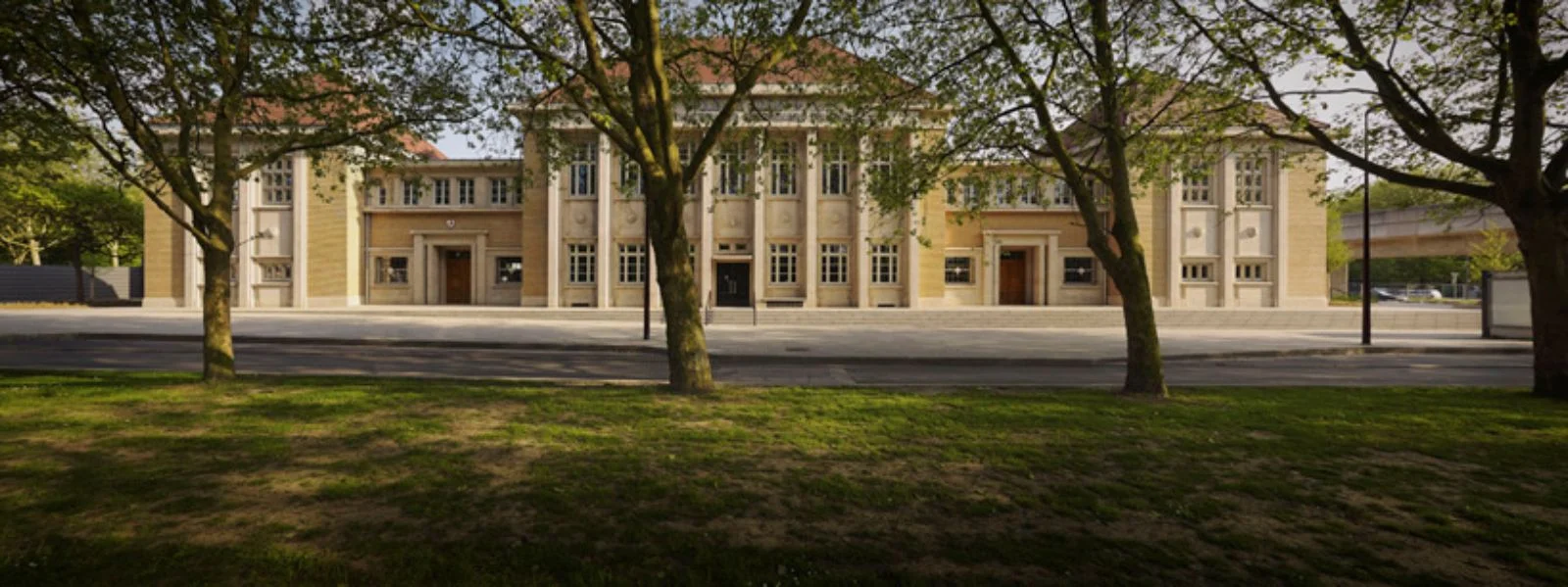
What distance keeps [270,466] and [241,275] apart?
35.0 metres

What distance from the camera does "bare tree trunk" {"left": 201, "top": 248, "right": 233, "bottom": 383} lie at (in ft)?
28.7

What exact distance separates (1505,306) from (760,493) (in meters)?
28.2

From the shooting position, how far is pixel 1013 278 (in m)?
34.0

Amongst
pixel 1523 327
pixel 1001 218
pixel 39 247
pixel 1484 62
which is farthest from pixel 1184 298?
pixel 39 247

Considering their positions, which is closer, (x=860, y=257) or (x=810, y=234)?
(x=860, y=257)

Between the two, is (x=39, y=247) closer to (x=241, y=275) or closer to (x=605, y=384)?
(x=241, y=275)

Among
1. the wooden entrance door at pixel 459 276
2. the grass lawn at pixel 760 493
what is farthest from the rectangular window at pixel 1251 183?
the wooden entrance door at pixel 459 276

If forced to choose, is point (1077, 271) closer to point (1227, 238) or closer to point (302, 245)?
point (1227, 238)

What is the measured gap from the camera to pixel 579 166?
3083 cm

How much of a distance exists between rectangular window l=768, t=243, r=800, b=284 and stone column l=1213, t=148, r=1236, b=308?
67.8ft

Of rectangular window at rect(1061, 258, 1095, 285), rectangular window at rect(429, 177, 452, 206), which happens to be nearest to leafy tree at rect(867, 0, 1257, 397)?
rectangular window at rect(1061, 258, 1095, 285)

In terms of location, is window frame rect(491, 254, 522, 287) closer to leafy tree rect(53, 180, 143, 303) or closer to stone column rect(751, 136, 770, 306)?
stone column rect(751, 136, 770, 306)

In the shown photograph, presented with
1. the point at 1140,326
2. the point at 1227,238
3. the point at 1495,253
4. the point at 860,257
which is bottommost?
the point at 1140,326

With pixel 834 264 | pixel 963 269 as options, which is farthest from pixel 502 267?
pixel 963 269
